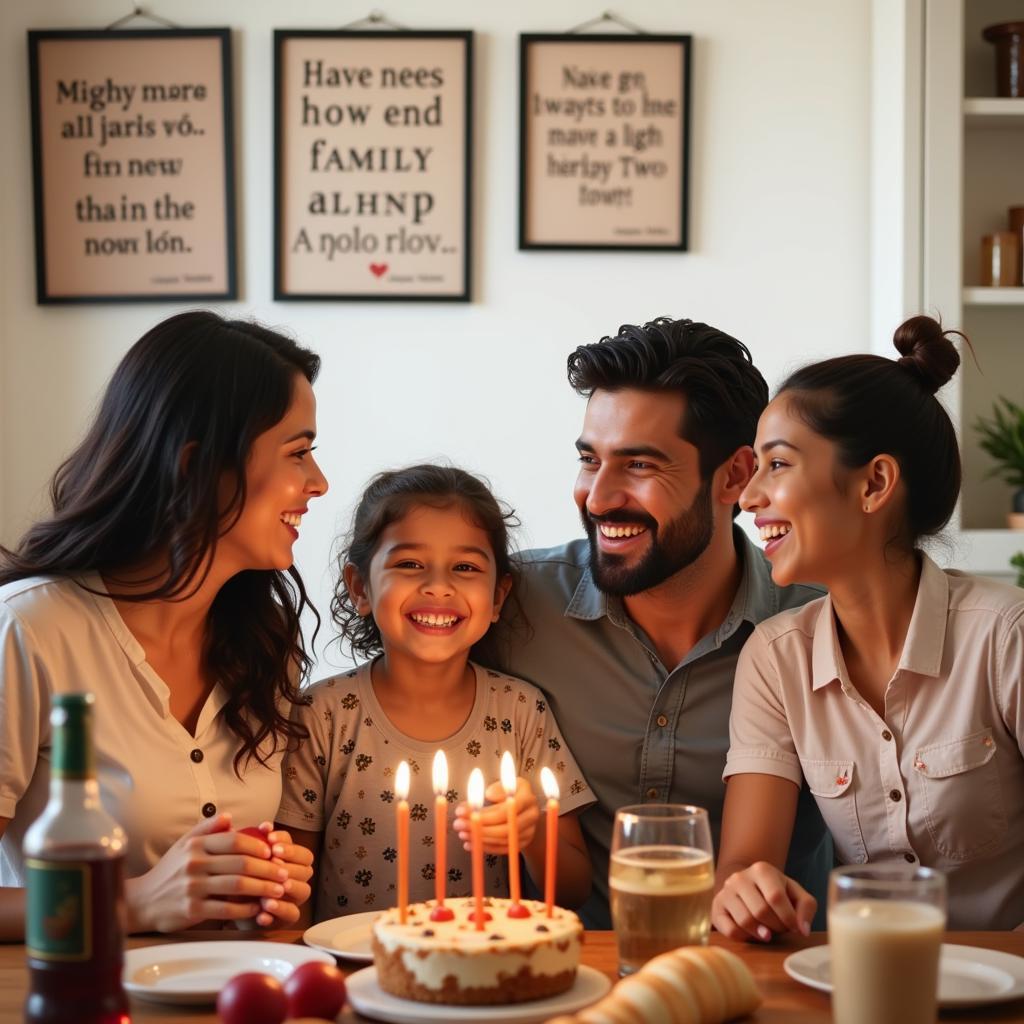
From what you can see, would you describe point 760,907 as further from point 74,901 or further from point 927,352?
point 927,352

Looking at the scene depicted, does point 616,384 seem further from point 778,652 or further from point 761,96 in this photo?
point 761,96

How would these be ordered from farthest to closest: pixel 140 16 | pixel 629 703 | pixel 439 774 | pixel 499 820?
pixel 140 16 → pixel 629 703 → pixel 499 820 → pixel 439 774

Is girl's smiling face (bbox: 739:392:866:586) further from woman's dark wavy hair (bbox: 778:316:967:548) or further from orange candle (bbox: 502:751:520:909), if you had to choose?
orange candle (bbox: 502:751:520:909)

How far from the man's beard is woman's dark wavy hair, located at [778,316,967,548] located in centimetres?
37

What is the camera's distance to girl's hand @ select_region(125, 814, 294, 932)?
1.50 metres

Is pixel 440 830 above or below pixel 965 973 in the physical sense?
above

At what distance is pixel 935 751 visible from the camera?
1.85 m

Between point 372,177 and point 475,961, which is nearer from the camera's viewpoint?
point 475,961

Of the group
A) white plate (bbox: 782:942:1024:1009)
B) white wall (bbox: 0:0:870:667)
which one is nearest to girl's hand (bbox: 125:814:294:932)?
white plate (bbox: 782:942:1024:1009)

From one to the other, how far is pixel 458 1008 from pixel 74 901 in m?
0.37

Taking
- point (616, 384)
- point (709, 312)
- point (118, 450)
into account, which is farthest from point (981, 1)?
point (118, 450)

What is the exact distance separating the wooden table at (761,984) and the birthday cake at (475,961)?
0.07 metres

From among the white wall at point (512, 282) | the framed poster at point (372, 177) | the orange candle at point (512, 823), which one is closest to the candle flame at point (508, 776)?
the orange candle at point (512, 823)

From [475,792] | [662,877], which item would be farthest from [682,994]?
[475,792]
